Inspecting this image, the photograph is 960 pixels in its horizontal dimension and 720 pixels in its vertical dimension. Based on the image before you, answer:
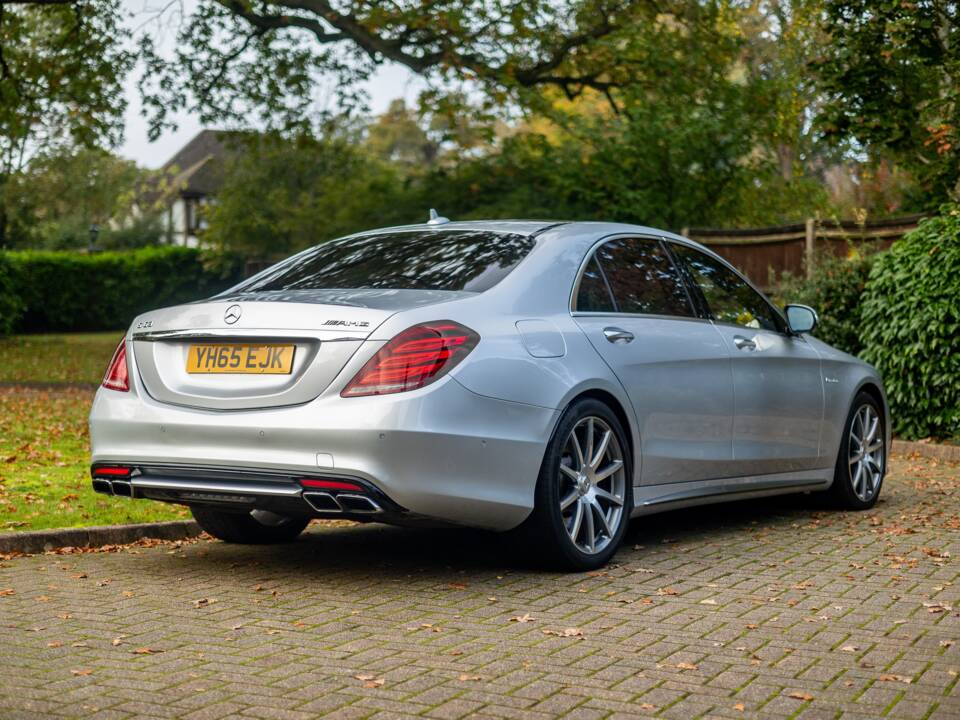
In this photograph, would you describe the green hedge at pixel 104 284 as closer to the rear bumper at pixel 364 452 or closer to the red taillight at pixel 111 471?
the red taillight at pixel 111 471

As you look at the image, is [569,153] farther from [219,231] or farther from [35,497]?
[219,231]

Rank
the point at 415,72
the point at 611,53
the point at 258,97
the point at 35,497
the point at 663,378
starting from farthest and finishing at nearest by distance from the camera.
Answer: the point at 258,97
the point at 611,53
the point at 415,72
the point at 35,497
the point at 663,378

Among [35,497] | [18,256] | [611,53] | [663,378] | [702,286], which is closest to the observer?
[663,378]

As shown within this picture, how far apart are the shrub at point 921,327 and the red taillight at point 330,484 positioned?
810cm

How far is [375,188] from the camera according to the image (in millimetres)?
24469

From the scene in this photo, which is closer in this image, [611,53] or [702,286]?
[702,286]

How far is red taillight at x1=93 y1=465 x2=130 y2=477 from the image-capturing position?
6.17 meters

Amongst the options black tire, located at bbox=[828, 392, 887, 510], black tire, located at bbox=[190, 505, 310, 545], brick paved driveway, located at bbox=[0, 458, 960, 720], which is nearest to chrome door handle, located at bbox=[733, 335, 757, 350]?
brick paved driveway, located at bbox=[0, 458, 960, 720]

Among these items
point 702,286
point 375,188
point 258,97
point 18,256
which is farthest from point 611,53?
point 18,256

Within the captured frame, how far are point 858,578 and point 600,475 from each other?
1.27m

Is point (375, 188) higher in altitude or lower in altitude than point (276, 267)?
higher

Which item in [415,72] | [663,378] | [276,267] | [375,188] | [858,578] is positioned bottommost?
[858,578]

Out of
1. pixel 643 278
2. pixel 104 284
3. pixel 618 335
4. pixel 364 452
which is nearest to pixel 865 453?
pixel 643 278

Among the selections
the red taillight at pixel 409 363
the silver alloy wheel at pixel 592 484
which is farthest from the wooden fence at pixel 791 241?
the red taillight at pixel 409 363
